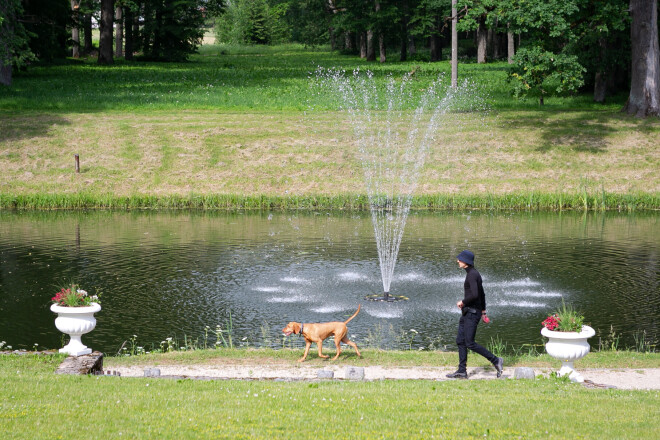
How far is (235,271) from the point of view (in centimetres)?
2356

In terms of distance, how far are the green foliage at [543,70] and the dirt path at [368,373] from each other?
29819 mm

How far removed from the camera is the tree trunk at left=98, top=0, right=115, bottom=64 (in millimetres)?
72125

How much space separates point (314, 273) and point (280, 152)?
20.9 m

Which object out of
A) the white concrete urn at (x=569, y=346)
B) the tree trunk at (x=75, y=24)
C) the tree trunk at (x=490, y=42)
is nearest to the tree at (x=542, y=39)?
the white concrete urn at (x=569, y=346)

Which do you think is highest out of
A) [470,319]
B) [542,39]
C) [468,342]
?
[542,39]

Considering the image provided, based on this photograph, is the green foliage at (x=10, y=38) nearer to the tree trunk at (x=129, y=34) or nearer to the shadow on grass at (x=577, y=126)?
the shadow on grass at (x=577, y=126)

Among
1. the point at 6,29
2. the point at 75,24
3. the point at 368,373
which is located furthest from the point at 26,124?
the point at 368,373

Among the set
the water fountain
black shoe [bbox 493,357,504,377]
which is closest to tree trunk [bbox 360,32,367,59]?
the water fountain

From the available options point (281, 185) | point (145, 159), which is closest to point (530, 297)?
point (281, 185)

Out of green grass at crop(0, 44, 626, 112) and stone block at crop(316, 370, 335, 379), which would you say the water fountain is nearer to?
green grass at crop(0, 44, 626, 112)

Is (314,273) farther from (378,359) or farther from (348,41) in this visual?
(348,41)

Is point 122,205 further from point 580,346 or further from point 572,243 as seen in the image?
point 580,346

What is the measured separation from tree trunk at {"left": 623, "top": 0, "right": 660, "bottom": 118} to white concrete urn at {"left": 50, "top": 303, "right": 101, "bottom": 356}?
38134 mm

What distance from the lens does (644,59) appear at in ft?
147
